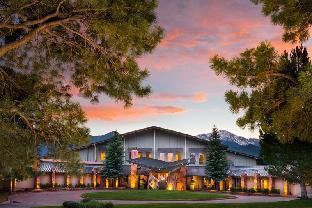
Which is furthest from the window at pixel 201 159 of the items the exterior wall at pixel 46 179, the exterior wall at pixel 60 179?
the exterior wall at pixel 46 179

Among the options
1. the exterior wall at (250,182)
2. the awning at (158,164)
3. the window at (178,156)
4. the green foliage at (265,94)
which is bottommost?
the exterior wall at (250,182)

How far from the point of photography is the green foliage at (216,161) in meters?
67.6

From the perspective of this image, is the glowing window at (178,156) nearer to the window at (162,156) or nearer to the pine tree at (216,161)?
the window at (162,156)

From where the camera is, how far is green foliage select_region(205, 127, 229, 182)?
67.6 meters

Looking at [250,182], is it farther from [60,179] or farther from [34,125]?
[34,125]

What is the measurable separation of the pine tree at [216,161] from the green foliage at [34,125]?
177 feet

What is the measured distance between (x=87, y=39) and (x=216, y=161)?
55213 millimetres

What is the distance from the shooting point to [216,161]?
67.8 meters

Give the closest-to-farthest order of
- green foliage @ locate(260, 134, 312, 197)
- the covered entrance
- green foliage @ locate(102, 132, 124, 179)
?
green foliage @ locate(260, 134, 312, 197)
the covered entrance
green foliage @ locate(102, 132, 124, 179)

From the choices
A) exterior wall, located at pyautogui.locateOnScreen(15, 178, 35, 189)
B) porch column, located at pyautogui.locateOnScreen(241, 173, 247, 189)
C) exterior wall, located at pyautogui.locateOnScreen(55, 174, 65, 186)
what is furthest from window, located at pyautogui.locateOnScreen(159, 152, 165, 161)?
exterior wall, located at pyautogui.locateOnScreen(15, 178, 35, 189)

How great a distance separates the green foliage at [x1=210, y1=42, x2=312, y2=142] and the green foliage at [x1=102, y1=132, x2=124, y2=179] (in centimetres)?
5253

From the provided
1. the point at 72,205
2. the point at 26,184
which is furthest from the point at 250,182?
the point at 72,205

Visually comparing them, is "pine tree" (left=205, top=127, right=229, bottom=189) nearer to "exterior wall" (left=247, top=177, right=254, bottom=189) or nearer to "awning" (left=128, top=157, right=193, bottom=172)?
"awning" (left=128, top=157, right=193, bottom=172)

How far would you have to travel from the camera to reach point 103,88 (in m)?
15.5
